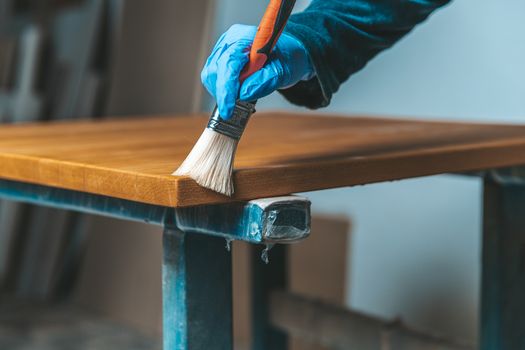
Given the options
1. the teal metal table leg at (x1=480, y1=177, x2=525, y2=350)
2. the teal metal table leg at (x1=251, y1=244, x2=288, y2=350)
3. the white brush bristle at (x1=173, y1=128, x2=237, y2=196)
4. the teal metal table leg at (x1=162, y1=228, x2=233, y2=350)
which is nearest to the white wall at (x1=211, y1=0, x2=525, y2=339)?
the teal metal table leg at (x1=251, y1=244, x2=288, y2=350)

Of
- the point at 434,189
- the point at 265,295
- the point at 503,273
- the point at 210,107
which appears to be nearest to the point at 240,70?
the point at 503,273

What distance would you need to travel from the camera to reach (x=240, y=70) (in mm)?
1085

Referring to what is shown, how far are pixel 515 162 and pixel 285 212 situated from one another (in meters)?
0.53

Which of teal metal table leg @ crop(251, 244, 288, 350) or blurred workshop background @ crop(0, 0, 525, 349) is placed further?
blurred workshop background @ crop(0, 0, 525, 349)

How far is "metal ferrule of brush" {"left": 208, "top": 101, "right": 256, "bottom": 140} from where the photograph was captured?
112 centimetres

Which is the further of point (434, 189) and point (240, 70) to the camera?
point (434, 189)

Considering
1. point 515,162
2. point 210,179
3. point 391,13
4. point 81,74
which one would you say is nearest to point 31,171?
point 210,179

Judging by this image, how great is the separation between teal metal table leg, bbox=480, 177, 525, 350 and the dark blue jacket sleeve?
0.49 meters

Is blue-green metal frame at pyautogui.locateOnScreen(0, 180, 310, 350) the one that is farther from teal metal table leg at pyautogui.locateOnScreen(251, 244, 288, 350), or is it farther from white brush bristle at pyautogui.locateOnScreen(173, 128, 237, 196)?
teal metal table leg at pyautogui.locateOnScreen(251, 244, 288, 350)

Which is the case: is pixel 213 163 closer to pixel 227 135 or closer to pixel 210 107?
pixel 227 135

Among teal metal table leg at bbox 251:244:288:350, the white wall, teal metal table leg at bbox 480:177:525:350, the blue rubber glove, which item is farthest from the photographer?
the white wall

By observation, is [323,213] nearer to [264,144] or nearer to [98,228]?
[98,228]

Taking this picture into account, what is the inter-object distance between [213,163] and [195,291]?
0.23 metres

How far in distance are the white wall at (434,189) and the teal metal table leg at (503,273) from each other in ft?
2.34
